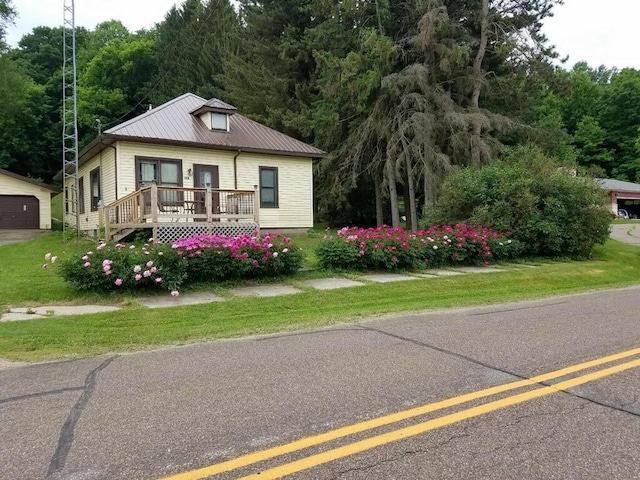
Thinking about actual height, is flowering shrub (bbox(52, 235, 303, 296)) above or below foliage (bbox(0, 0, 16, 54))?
below

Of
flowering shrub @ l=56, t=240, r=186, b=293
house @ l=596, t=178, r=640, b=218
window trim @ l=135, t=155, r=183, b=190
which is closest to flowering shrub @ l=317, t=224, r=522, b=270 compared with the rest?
flowering shrub @ l=56, t=240, r=186, b=293

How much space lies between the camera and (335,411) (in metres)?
3.64

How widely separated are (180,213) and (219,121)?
5.73m

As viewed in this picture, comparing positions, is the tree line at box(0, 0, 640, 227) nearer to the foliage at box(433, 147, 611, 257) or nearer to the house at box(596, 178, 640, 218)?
the foliage at box(433, 147, 611, 257)

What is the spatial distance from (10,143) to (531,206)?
45783 mm

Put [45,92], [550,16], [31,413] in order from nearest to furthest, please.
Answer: [31,413], [550,16], [45,92]

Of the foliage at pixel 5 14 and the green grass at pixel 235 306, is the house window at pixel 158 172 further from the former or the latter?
the foliage at pixel 5 14

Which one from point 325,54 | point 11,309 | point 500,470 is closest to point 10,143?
point 325,54

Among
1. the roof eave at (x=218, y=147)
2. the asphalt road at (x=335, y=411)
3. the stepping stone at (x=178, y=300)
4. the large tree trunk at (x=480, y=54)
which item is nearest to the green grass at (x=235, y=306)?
the stepping stone at (x=178, y=300)

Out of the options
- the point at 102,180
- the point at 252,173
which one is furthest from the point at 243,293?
the point at 102,180

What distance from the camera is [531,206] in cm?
1494

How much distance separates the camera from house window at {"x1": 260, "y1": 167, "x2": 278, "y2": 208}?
63.2 ft

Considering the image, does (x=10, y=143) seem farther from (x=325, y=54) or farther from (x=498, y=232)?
(x=498, y=232)

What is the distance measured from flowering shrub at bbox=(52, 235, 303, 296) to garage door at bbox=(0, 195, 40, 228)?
20237 millimetres
